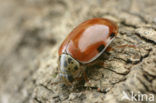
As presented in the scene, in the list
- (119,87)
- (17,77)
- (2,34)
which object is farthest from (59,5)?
(119,87)

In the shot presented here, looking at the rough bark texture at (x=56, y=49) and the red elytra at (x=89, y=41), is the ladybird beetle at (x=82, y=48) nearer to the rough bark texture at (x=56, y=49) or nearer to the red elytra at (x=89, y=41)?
the red elytra at (x=89, y=41)

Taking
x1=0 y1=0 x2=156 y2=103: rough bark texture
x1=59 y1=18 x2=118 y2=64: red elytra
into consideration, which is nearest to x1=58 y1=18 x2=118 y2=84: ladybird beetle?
x1=59 y1=18 x2=118 y2=64: red elytra

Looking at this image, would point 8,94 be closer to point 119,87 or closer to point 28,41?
point 28,41

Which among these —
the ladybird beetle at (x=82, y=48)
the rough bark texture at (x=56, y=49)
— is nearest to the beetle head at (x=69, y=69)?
the ladybird beetle at (x=82, y=48)

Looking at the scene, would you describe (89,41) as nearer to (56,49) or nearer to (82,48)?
(82,48)

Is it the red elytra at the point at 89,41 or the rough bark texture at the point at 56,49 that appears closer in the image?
the rough bark texture at the point at 56,49
